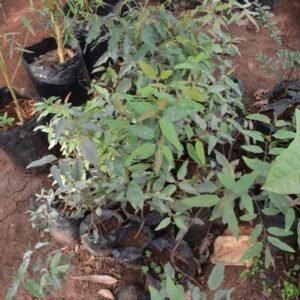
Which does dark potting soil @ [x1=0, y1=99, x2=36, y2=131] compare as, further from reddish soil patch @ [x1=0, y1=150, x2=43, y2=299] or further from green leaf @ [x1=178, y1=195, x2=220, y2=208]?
green leaf @ [x1=178, y1=195, x2=220, y2=208]

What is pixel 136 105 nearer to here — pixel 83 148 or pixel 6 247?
pixel 83 148

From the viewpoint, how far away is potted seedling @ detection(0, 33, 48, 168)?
2098 mm

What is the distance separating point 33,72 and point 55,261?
1.56 metres

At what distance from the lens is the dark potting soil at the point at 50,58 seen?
8.15ft

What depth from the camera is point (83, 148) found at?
116 centimetres

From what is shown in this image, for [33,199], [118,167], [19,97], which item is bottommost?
[33,199]

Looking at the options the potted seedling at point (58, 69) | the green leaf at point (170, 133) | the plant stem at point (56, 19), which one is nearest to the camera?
the green leaf at point (170, 133)

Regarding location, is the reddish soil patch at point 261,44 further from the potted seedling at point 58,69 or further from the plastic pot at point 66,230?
the plastic pot at point 66,230

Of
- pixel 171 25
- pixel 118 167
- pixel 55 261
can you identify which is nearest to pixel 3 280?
pixel 55 261

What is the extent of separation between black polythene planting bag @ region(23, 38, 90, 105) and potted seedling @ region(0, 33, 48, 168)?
0.23 meters

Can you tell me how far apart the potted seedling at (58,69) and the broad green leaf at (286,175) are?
177cm

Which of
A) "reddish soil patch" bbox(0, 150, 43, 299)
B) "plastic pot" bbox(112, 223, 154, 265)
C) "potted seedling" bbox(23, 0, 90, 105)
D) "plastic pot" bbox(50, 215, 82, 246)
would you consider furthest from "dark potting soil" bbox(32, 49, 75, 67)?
"plastic pot" bbox(112, 223, 154, 265)

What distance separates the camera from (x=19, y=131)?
2109 millimetres

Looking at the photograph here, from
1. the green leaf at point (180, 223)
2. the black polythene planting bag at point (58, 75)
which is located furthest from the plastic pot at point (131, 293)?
the black polythene planting bag at point (58, 75)
